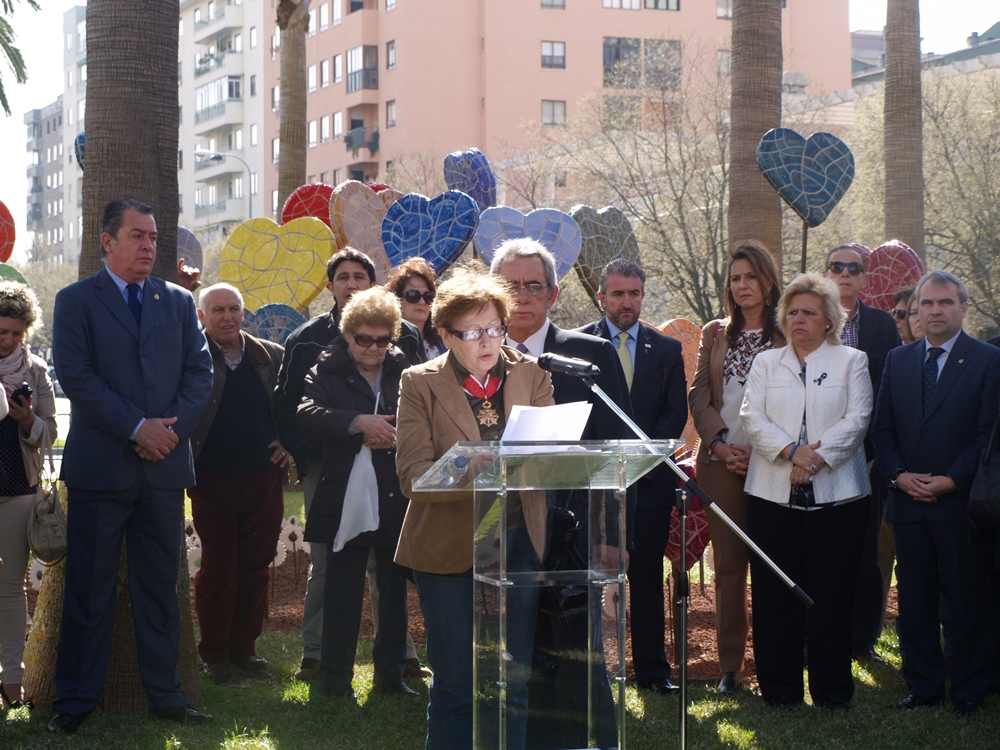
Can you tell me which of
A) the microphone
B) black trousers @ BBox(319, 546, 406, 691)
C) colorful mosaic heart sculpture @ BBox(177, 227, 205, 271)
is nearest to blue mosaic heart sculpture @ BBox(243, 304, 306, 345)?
colorful mosaic heart sculpture @ BBox(177, 227, 205, 271)

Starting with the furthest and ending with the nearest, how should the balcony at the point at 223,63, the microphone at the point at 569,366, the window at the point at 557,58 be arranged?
the balcony at the point at 223,63, the window at the point at 557,58, the microphone at the point at 569,366

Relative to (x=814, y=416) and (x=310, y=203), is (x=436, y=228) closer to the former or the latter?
(x=310, y=203)

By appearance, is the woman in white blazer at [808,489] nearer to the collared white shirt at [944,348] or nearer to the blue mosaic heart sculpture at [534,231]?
the collared white shirt at [944,348]

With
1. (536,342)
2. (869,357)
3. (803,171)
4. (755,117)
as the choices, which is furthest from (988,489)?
(755,117)

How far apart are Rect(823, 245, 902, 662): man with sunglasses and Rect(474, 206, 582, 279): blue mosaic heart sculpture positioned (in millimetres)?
3008

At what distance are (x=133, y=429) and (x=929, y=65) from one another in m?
29.6

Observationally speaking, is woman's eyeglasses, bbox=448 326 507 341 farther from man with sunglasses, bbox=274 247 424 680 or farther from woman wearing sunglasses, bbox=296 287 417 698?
man with sunglasses, bbox=274 247 424 680

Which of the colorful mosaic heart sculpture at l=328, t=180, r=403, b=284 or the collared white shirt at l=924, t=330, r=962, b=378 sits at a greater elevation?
the colorful mosaic heart sculpture at l=328, t=180, r=403, b=284

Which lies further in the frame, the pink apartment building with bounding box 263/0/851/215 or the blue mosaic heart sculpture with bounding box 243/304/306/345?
the pink apartment building with bounding box 263/0/851/215

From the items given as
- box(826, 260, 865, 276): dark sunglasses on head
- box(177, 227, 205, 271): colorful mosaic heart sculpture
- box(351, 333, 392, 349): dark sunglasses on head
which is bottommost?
box(351, 333, 392, 349): dark sunglasses on head

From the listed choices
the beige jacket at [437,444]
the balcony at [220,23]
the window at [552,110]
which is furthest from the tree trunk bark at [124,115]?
the balcony at [220,23]

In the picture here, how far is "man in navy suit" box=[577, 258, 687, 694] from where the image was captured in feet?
23.6

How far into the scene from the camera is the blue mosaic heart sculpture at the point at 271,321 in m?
11.9

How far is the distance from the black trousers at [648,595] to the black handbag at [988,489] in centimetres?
185
